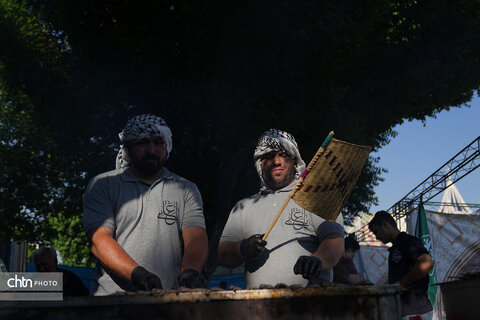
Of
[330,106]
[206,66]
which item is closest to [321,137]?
[330,106]

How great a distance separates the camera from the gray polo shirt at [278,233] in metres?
3.03

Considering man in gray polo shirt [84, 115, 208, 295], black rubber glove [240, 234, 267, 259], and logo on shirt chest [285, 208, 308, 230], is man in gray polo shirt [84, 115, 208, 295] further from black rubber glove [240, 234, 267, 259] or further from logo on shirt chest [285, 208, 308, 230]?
logo on shirt chest [285, 208, 308, 230]

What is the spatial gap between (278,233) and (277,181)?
0.38m

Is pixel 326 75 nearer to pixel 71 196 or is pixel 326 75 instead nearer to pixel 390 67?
pixel 390 67

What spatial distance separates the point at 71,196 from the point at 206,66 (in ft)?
21.1

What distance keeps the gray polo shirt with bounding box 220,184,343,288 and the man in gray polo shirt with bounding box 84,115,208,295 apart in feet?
1.29

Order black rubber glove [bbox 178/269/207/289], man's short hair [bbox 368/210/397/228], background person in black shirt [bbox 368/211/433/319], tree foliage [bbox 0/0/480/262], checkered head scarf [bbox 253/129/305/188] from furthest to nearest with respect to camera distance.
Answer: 1. tree foliage [bbox 0/0/480/262]
2. man's short hair [bbox 368/210/397/228]
3. background person in black shirt [bbox 368/211/433/319]
4. checkered head scarf [bbox 253/129/305/188]
5. black rubber glove [bbox 178/269/207/289]

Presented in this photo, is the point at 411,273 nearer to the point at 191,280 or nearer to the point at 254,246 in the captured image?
the point at 254,246

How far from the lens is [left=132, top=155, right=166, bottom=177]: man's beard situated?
304 cm

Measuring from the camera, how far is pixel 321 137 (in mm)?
12086

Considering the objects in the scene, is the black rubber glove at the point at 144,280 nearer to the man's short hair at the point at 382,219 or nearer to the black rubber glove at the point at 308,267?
the black rubber glove at the point at 308,267

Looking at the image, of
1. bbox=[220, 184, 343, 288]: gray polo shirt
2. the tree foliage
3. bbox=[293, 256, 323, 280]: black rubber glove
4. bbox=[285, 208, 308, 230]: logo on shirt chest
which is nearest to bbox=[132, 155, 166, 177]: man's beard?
bbox=[220, 184, 343, 288]: gray polo shirt

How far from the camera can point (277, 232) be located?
317 cm

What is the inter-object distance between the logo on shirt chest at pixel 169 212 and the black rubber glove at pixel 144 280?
506mm
